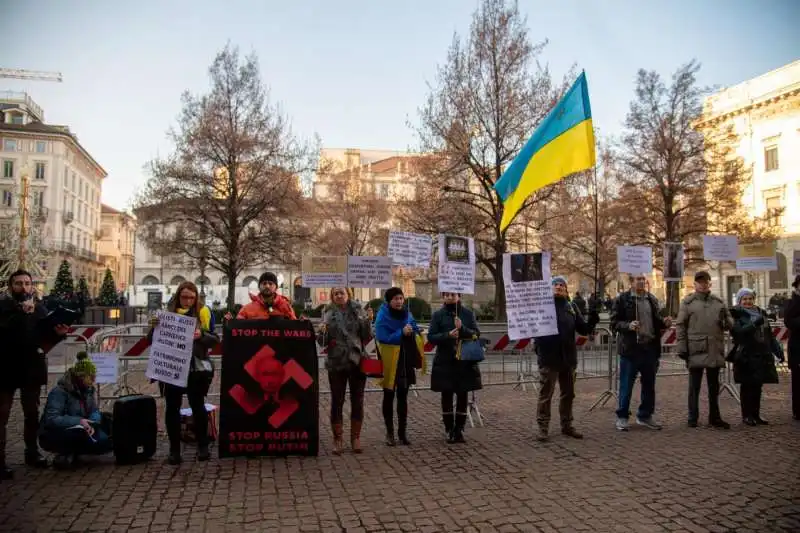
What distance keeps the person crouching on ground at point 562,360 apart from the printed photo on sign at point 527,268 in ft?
1.16

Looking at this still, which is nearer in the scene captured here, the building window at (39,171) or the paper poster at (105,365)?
the paper poster at (105,365)

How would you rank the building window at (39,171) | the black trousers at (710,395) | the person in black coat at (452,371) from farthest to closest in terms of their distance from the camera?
1. the building window at (39,171)
2. the black trousers at (710,395)
3. the person in black coat at (452,371)

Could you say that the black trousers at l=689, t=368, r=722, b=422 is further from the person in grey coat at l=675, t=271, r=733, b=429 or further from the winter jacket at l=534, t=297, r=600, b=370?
the winter jacket at l=534, t=297, r=600, b=370

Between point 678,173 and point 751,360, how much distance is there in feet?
84.4

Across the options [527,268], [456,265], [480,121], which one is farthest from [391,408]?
[480,121]

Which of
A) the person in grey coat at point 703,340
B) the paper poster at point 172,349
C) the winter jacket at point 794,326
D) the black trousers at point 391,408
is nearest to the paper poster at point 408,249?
the black trousers at point 391,408

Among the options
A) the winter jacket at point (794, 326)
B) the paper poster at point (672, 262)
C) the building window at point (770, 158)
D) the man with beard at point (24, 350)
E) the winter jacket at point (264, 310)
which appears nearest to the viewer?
the man with beard at point (24, 350)

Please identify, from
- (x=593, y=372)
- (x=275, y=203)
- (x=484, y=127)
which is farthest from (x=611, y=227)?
(x=593, y=372)

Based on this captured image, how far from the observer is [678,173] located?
32.0 m

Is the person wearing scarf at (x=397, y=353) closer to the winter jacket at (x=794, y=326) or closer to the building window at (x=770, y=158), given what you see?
the winter jacket at (x=794, y=326)

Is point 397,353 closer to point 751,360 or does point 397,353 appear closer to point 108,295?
point 751,360

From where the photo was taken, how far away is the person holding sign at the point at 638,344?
27.5 ft

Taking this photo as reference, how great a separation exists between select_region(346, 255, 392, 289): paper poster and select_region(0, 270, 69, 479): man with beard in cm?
440

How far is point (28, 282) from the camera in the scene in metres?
6.57
